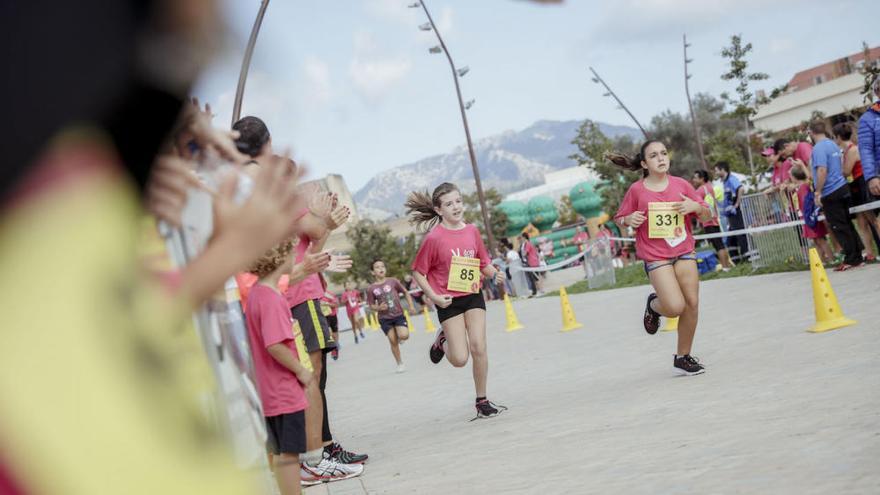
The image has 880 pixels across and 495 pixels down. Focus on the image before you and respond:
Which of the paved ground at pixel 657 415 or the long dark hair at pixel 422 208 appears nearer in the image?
the paved ground at pixel 657 415

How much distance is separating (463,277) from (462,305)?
0.95 feet

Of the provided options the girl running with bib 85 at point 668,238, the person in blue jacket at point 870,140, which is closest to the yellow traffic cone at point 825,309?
the girl running with bib 85 at point 668,238

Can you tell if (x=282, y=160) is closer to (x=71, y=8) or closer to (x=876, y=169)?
(x=71, y=8)

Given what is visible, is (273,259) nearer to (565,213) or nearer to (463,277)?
(463,277)

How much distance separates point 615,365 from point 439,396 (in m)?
1.94

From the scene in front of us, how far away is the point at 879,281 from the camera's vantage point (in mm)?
11445

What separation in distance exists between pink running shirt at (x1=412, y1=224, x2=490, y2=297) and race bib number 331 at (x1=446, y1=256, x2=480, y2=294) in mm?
158

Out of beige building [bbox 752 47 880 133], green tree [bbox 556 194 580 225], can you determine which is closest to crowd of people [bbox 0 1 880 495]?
beige building [bbox 752 47 880 133]

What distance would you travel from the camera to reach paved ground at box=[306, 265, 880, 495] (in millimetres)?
4715

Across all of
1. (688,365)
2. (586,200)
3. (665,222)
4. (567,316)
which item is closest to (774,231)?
(567,316)

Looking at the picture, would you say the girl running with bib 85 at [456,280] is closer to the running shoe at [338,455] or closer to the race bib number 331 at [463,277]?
the race bib number 331 at [463,277]

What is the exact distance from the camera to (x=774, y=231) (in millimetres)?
16578

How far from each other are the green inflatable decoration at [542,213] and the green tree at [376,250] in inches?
396

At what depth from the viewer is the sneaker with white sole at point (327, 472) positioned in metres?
6.94
